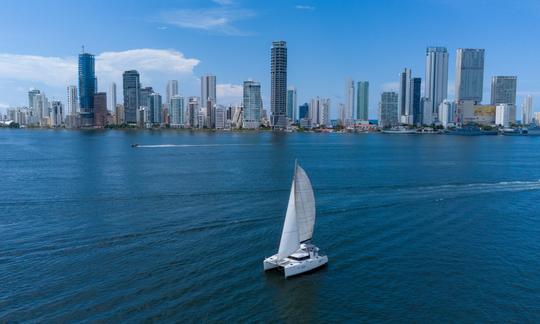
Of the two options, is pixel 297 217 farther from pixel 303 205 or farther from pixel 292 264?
pixel 292 264

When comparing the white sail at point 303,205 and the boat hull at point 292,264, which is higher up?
the white sail at point 303,205

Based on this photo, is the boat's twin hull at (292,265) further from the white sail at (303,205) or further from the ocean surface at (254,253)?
the white sail at (303,205)

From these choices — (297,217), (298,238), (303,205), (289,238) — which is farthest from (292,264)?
(303,205)

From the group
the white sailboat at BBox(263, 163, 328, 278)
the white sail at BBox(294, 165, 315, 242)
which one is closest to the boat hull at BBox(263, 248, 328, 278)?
the white sailboat at BBox(263, 163, 328, 278)

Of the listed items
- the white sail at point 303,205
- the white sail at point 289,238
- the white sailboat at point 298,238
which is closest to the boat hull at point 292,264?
the white sailboat at point 298,238

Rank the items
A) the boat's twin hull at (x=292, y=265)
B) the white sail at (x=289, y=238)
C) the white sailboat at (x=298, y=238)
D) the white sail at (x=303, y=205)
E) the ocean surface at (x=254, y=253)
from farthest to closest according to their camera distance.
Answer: the white sail at (x=303, y=205) → the white sail at (x=289, y=238) → the white sailboat at (x=298, y=238) → the boat's twin hull at (x=292, y=265) → the ocean surface at (x=254, y=253)

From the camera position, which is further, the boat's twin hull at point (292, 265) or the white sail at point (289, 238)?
the white sail at point (289, 238)
